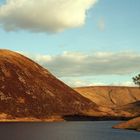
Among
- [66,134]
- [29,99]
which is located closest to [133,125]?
[66,134]

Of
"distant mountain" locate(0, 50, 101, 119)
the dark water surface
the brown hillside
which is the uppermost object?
"distant mountain" locate(0, 50, 101, 119)

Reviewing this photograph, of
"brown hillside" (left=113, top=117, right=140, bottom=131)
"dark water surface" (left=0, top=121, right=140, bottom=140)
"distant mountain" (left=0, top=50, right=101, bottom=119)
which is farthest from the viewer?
"distant mountain" (left=0, top=50, right=101, bottom=119)

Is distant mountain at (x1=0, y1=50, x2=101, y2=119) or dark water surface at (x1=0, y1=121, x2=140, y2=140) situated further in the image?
distant mountain at (x1=0, y1=50, x2=101, y2=119)

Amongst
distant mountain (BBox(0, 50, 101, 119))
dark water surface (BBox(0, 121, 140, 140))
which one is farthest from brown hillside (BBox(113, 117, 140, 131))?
distant mountain (BBox(0, 50, 101, 119))

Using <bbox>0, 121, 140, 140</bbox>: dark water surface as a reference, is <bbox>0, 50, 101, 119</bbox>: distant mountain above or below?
above

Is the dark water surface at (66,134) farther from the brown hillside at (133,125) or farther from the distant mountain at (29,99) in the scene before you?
the distant mountain at (29,99)

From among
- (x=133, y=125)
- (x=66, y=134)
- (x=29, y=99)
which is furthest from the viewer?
(x=29, y=99)

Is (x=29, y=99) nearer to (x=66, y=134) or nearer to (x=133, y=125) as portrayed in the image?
(x=133, y=125)

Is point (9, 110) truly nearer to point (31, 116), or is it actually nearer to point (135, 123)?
Answer: point (31, 116)

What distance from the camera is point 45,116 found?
174250 mm

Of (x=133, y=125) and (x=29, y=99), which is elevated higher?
(x=29, y=99)

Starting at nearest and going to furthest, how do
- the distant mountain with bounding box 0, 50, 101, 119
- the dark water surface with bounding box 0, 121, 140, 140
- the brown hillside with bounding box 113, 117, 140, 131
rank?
the dark water surface with bounding box 0, 121, 140, 140 < the brown hillside with bounding box 113, 117, 140, 131 < the distant mountain with bounding box 0, 50, 101, 119

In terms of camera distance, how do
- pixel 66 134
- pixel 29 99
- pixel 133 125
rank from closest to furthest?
pixel 66 134, pixel 133 125, pixel 29 99

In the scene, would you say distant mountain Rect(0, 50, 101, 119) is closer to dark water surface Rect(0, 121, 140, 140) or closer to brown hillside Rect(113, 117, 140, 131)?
dark water surface Rect(0, 121, 140, 140)
